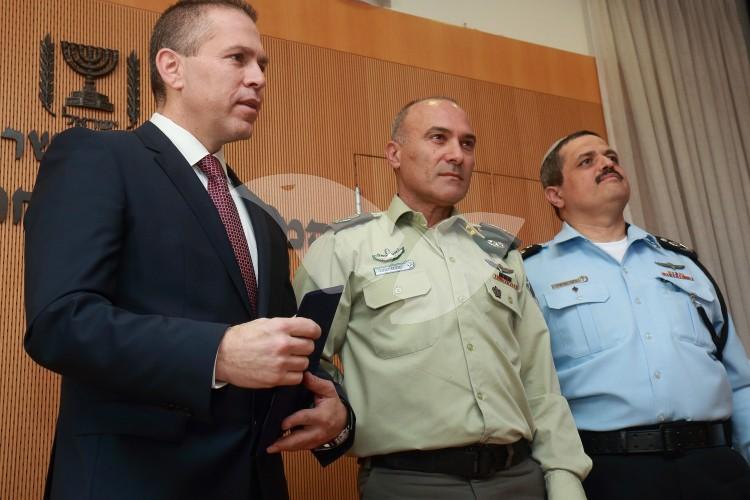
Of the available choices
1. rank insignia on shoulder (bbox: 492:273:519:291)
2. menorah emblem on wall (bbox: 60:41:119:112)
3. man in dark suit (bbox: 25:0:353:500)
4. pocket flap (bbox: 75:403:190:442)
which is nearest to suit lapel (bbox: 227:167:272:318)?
man in dark suit (bbox: 25:0:353:500)

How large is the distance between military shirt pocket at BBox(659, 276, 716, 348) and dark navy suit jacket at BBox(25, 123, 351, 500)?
1352mm

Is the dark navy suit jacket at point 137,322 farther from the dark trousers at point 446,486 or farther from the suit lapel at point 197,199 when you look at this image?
the dark trousers at point 446,486

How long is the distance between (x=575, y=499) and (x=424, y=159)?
0.93 metres

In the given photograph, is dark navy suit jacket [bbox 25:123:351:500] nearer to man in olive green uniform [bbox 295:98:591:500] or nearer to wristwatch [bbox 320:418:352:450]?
wristwatch [bbox 320:418:352:450]

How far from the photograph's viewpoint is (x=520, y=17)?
3.92 metres

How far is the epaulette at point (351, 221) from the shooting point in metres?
1.81

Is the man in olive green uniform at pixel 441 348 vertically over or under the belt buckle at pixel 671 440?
over

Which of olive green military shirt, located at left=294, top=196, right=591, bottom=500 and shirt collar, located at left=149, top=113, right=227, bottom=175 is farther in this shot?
olive green military shirt, located at left=294, top=196, right=591, bottom=500

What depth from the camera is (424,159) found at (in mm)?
1948

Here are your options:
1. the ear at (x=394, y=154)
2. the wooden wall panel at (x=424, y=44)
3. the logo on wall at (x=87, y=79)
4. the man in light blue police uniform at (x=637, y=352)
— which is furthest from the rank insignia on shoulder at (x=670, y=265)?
the logo on wall at (x=87, y=79)

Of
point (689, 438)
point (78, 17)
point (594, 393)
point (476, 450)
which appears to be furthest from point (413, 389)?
point (78, 17)

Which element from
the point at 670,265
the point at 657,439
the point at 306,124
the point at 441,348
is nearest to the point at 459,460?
the point at 441,348

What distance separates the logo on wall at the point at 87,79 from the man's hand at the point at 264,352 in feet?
5.59

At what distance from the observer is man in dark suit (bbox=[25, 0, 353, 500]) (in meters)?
0.96
